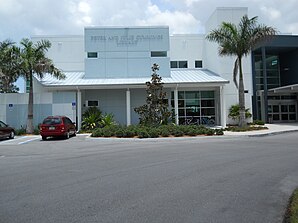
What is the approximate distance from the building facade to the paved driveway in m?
16.3

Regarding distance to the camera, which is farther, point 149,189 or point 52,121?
point 52,121

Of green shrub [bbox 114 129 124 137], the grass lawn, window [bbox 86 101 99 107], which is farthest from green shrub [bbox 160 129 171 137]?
the grass lawn

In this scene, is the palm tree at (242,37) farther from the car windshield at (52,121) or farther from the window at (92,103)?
the car windshield at (52,121)

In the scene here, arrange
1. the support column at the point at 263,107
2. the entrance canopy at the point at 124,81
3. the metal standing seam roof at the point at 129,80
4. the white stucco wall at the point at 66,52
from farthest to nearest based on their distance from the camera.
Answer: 1. the white stucco wall at the point at 66,52
2. the support column at the point at 263,107
3. the metal standing seam roof at the point at 129,80
4. the entrance canopy at the point at 124,81

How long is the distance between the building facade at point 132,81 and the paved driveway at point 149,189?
16.3 metres

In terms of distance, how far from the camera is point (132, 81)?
2792 cm

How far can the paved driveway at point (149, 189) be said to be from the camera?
501 centimetres

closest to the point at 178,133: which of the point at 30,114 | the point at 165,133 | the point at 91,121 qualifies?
the point at 165,133

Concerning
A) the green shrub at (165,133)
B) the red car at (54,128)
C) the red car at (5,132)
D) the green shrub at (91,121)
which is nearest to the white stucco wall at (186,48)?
the green shrub at (91,121)

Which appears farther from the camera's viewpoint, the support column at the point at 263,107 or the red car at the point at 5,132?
the support column at the point at 263,107

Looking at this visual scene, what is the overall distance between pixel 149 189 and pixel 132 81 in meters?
21.8

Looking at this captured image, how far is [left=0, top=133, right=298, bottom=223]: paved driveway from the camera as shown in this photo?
5.01 m

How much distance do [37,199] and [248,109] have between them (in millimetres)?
28517

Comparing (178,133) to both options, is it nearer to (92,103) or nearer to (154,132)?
(154,132)
